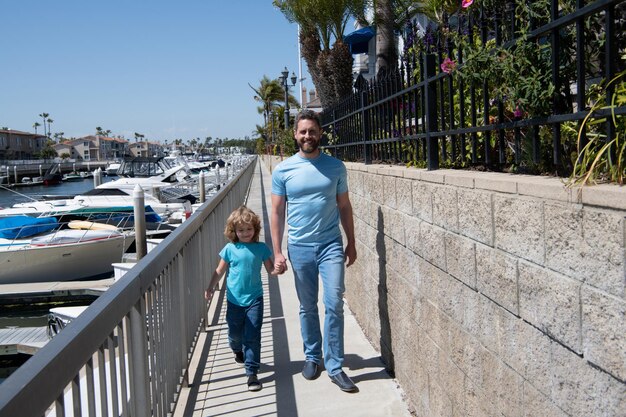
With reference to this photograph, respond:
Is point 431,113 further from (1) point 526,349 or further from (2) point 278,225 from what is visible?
(1) point 526,349

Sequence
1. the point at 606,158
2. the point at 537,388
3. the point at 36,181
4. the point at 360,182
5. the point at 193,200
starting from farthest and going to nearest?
1. the point at 36,181
2. the point at 193,200
3. the point at 360,182
4. the point at 537,388
5. the point at 606,158

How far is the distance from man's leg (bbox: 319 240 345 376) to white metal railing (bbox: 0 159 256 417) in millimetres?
1095

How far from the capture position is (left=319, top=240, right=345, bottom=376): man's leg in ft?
14.9

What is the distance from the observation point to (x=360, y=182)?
19.2 feet

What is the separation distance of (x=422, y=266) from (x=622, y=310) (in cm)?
201

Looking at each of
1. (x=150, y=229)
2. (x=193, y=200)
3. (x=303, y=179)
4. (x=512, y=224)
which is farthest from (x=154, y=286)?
(x=193, y=200)

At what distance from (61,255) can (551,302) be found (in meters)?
16.0

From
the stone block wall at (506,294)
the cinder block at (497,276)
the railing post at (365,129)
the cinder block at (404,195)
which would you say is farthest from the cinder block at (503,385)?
the railing post at (365,129)

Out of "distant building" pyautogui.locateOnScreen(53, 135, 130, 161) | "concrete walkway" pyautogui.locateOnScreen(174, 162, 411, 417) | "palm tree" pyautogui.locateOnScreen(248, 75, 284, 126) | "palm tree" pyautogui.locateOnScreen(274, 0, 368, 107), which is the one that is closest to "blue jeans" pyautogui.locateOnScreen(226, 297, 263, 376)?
"concrete walkway" pyautogui.locateOnScreen(174, 162, 411, 417)

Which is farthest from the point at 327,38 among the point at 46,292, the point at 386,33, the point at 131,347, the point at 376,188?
the point at 131,347

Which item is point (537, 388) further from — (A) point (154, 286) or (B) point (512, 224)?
(A) point (154, 286)

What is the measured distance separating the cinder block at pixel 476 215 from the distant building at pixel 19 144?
127 meters

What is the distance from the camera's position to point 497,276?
265 centimetres

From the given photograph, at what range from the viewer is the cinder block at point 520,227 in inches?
89.4
